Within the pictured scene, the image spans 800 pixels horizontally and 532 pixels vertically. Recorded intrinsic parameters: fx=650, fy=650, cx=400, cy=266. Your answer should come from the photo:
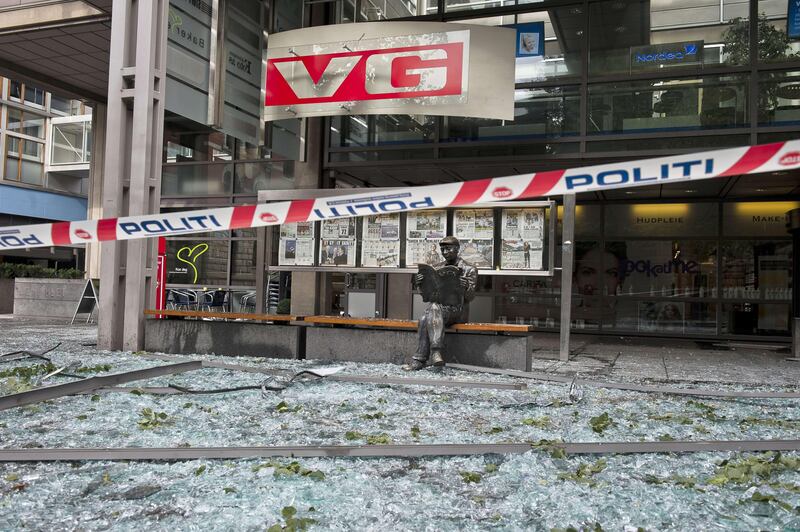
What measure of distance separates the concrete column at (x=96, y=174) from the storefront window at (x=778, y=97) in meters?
17.6

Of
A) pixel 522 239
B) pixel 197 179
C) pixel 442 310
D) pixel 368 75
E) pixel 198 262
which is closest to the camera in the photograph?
pixel 442 310

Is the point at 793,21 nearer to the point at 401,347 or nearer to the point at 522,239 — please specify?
the point at 522,239

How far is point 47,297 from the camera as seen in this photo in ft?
51.6

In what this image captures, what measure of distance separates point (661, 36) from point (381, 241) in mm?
6240

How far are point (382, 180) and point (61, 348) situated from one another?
6794mm

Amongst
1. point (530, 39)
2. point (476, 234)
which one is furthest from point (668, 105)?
point (476, 234)

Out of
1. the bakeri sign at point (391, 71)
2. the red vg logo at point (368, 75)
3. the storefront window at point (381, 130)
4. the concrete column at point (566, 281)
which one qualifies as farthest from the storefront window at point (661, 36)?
the concrete column at point (566, 281)

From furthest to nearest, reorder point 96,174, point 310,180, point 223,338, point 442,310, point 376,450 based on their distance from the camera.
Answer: point 96,174 < point 310,180 < point 223,338 < point 442,310 < point 376,450

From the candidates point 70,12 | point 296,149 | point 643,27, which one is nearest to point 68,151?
point 70,12

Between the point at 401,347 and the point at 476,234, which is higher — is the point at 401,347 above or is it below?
below

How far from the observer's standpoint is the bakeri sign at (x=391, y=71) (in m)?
9.95

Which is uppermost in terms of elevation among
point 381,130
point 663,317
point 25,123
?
point 25,123

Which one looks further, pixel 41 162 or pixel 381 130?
pixel 41 162

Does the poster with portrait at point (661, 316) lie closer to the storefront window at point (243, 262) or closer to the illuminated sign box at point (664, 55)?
the illuminated sign box at point (664, 55)
